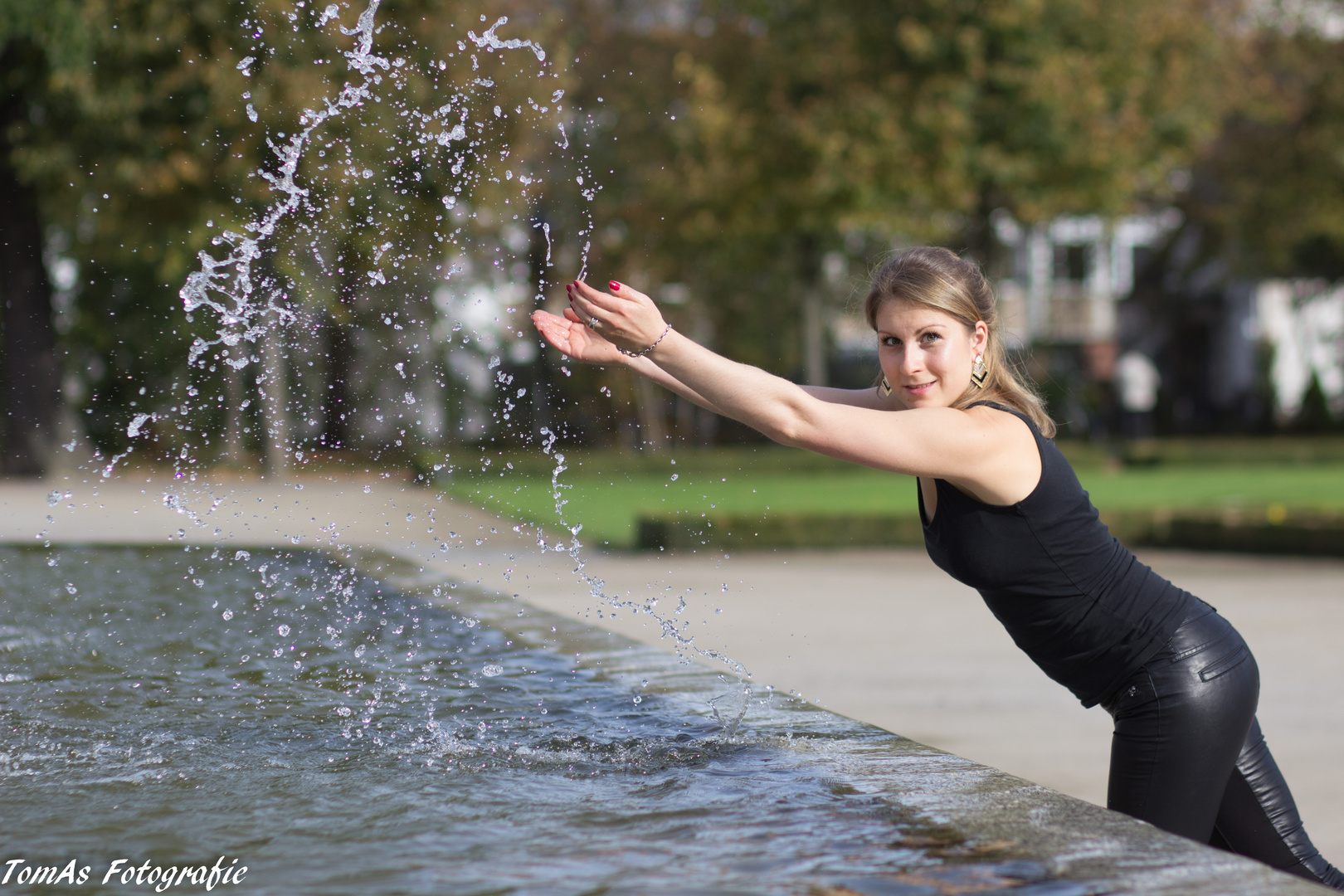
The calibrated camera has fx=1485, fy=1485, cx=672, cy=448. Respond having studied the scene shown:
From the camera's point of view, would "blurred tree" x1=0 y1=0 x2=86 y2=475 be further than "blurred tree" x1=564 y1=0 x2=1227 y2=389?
No

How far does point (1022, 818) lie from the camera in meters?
2.90

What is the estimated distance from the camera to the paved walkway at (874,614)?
21.0 feet

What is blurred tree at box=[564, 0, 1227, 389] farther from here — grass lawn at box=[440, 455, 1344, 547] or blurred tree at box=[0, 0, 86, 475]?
blurred tree at box=[0, 0, 86, 475]

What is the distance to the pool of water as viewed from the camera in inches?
110

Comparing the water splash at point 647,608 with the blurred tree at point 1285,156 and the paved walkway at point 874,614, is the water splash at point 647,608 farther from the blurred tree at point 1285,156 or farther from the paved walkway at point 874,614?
the blurred tree at point 1285,156

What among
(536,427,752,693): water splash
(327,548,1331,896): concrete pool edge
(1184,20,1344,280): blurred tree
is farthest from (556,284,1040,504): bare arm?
(1184,20,1344,280): blurred tree

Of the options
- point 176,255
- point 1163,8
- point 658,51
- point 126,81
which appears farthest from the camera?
point 658,51

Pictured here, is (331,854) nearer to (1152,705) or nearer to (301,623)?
(1152,705)

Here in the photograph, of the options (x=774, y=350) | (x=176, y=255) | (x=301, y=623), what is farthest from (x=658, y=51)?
(x=301, y=623)

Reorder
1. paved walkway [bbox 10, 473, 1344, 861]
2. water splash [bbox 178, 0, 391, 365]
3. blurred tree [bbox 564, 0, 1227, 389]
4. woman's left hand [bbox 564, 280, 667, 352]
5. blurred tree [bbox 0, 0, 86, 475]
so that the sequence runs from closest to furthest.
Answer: woman's left hand [bbox 564, 280, 667, 352]
paved walkway [bbox 10, 473, 1344, 861]
water splash [bbox 178, 0, 391, 365]
blurred tree [bbox 0, 0, 86, 475]
blurred tree [bbox 564, 0, 1227, 389]

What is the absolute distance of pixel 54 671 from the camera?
18.2ft

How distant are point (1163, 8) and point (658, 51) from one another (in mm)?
11932

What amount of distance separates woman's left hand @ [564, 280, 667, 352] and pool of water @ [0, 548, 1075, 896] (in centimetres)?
101

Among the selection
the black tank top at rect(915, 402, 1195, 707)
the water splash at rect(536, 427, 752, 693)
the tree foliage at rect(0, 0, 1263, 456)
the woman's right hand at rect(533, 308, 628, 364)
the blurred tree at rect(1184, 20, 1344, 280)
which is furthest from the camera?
the blurred tree at rect(1184, 20, 1344, 280)
